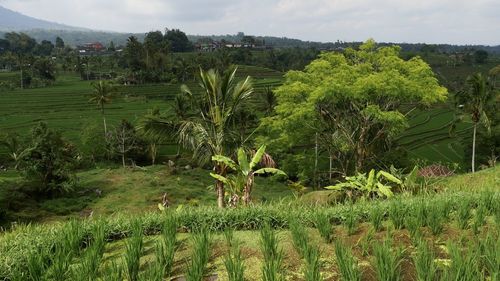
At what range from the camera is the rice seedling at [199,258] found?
3867 mm

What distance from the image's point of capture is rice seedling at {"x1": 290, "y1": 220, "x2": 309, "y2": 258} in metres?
4.45

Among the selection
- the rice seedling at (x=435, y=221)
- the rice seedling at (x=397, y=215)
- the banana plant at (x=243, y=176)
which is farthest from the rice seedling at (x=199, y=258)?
the banana plant at (x=243, y=176)

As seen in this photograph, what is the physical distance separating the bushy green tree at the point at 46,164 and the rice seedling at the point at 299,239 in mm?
21223

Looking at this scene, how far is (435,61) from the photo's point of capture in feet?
401

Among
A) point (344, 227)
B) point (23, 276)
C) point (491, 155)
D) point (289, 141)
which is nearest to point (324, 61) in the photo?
point (289, 141)

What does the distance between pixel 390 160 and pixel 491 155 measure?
11993 mm

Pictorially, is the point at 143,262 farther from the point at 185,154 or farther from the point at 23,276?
the point at 185,154

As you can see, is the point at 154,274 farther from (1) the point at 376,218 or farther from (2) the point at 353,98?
(2) the point at 353,98

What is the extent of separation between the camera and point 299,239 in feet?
15.3

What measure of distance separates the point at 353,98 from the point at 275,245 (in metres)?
14.8

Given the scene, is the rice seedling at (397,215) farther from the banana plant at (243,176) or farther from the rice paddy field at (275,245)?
the banana plant at (243,176)

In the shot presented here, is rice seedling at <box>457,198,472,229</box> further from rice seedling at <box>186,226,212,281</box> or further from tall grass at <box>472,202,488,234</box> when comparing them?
rice seedling at <box>186,226,212,281</box>

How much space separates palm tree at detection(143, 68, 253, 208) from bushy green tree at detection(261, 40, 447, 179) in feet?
26.5

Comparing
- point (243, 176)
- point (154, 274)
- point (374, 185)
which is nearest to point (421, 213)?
point (154, 274)
